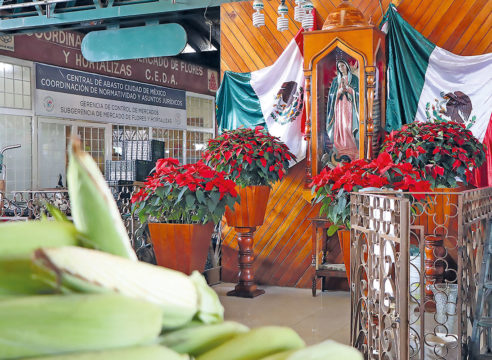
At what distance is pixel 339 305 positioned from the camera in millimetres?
5309

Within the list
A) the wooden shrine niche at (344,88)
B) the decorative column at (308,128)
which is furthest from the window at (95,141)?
the wooden shrine niche at (344,88)

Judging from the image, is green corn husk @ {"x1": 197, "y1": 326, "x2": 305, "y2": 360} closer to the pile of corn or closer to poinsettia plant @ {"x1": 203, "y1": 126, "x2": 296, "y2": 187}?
the pile of corn

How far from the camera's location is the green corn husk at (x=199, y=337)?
578 mm

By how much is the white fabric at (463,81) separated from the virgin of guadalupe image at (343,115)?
0.64 meters

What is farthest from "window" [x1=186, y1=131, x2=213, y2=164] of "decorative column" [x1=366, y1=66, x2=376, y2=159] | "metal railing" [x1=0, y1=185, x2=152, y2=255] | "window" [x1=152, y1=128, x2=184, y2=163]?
"decorative column" [x1=366, y1=66, x2=376, y2=159]

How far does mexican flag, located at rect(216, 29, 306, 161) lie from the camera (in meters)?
6.02

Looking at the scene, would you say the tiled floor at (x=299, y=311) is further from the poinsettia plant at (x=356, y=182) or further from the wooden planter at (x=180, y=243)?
the poinsettia plant at (x=356, y=182)

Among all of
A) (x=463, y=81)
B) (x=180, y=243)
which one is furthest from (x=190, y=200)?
(x=463, y=81)

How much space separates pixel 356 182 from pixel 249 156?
1760 mm

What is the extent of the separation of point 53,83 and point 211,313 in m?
9.76

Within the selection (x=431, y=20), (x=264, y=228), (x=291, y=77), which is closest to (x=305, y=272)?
(x=264, y=228)

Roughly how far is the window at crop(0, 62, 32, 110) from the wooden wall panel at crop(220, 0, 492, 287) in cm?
423

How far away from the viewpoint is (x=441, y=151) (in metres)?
4.71

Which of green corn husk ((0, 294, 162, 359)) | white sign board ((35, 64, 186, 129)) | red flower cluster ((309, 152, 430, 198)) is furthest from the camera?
white sign board ((35, 64, 186, 129))
